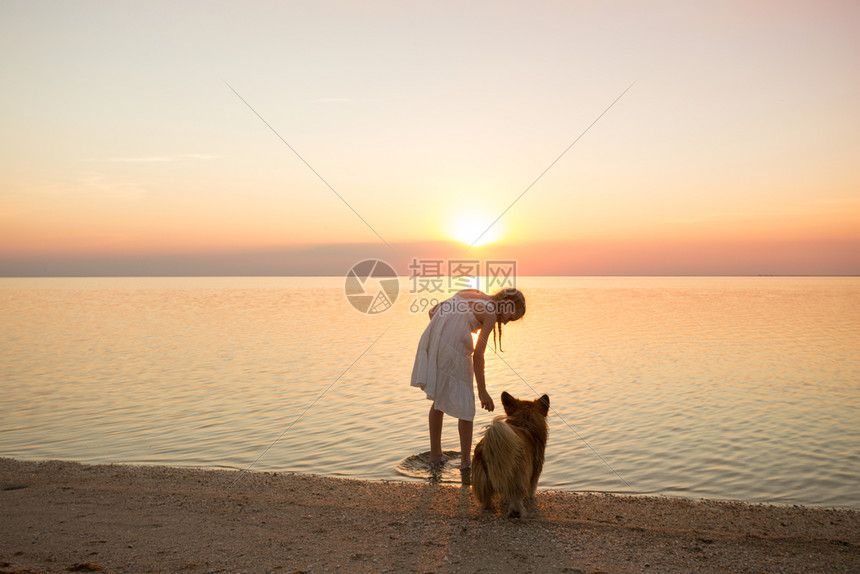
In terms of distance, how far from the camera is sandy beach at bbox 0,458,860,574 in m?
3.90

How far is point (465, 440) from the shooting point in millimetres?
6215

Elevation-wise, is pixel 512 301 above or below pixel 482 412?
above

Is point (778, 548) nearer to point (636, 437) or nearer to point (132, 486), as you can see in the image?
point (636, 437)

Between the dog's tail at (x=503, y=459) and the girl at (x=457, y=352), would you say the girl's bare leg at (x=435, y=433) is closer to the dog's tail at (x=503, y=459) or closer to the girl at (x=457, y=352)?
the girl at (x=457, y=352)

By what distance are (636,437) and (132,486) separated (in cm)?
645

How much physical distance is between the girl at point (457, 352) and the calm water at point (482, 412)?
1.14 m

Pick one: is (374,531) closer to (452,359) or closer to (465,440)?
(465,440)

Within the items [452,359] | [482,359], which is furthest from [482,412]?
[482,359]

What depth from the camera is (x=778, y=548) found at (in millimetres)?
4230

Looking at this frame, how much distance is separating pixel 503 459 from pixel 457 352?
153 cm

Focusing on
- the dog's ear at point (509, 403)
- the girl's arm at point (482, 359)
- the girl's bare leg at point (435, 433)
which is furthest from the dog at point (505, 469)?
the girl's bare leg at point (435, 433)

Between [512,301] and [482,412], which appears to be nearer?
[512,301]

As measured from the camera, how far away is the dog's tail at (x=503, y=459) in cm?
477

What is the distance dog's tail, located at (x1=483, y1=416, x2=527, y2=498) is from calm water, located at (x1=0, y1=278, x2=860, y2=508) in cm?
181
